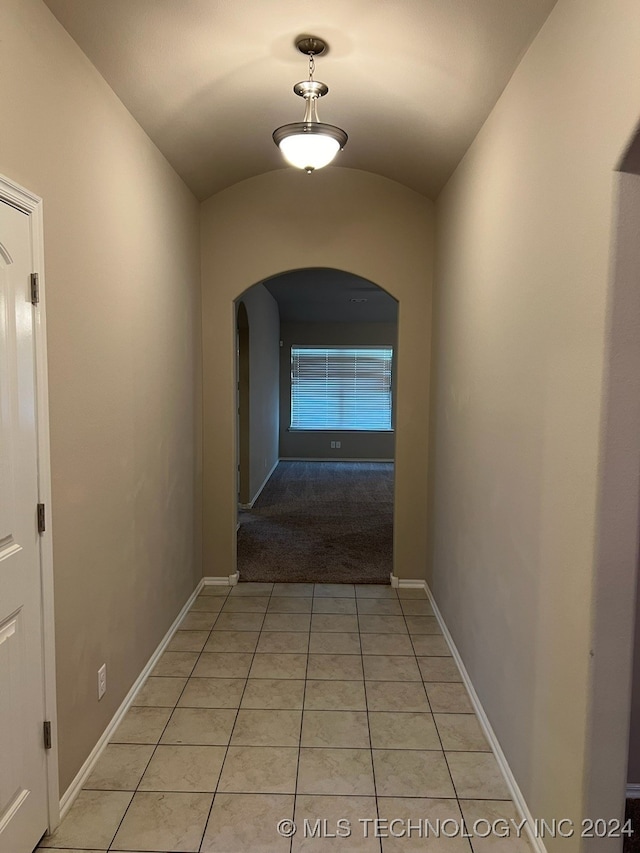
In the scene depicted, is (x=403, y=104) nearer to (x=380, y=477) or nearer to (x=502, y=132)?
(x=502, y=132)

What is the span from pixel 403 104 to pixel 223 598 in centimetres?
325

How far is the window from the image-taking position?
11.1 m

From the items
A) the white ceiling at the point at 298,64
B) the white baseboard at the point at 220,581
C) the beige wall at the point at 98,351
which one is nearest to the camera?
the beige wall at the point at 98,351

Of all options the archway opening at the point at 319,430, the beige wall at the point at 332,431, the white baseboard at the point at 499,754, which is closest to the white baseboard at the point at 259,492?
the archway opening at the point at 319,430

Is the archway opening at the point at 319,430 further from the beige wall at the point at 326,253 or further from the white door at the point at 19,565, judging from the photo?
the white door at the point at 19,565

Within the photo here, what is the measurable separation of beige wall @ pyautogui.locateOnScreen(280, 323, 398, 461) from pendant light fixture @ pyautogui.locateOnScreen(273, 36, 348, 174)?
8315 millimetres

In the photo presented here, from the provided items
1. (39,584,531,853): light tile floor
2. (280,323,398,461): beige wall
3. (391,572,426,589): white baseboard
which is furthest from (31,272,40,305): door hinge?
(280,323,398,461): beige wall

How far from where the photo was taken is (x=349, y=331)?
11.0 m

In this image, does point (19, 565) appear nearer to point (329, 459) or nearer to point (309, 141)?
point (309, 141)

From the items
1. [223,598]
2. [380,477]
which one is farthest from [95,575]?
[380,477]

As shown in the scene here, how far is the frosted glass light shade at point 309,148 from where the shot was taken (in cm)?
250

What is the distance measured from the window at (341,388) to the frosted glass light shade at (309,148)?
27.7 ft

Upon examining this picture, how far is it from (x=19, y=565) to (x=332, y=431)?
9.52m

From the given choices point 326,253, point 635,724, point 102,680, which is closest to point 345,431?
point 326,253
